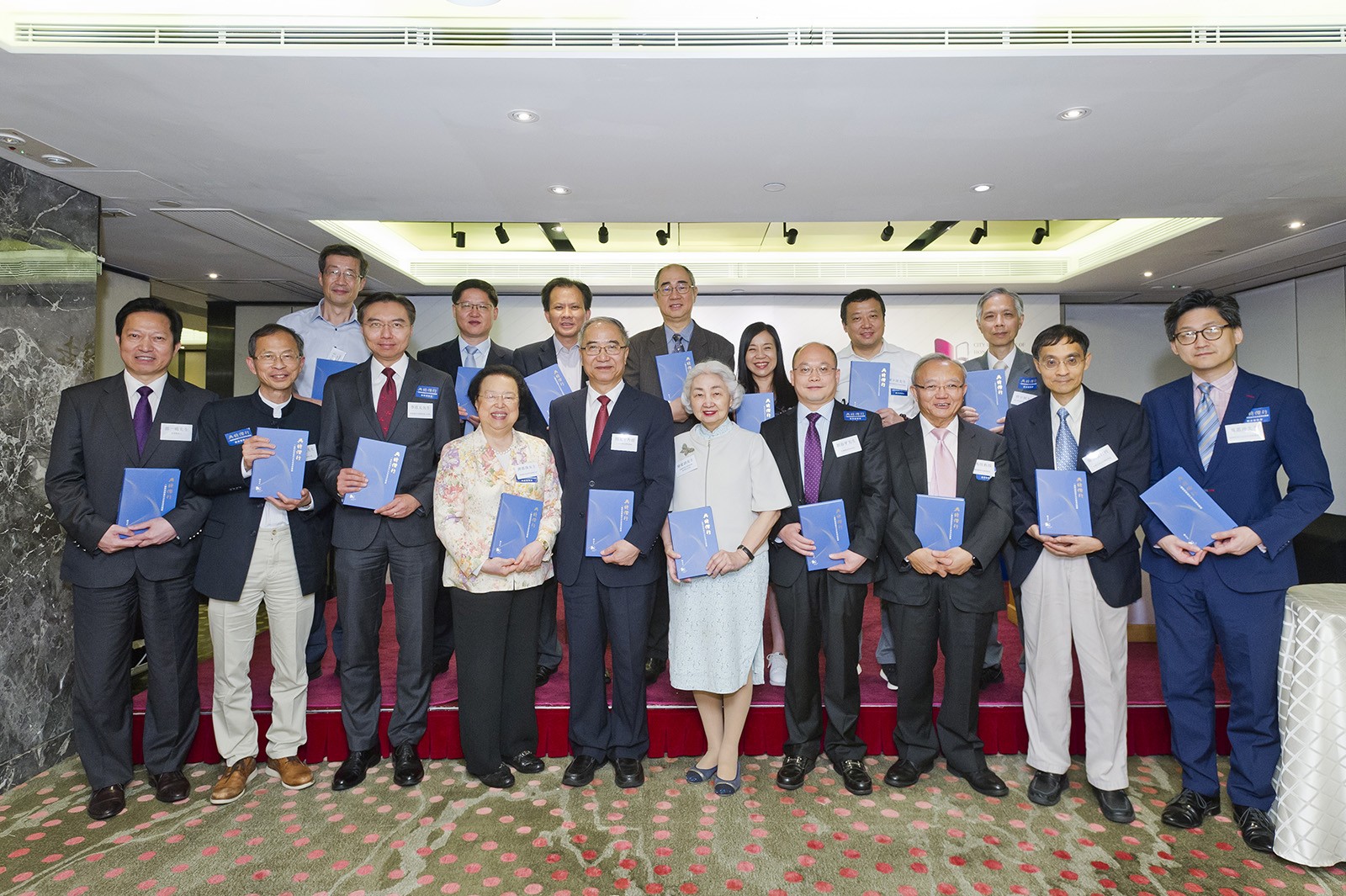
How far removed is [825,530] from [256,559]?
2241 mm

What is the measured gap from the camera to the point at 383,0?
102 inches

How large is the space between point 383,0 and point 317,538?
205 centimetres

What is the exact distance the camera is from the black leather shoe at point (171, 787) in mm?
3031

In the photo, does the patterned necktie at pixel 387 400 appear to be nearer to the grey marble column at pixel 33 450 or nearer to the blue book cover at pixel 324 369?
the blue book cover at pixel 324 369

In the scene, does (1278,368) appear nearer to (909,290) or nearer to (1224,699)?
(909,290)

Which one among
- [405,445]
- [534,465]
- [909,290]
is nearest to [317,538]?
[405,445]

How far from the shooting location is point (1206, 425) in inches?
112

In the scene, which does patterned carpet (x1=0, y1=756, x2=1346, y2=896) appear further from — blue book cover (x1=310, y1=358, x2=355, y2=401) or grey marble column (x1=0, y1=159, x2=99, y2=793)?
blue book cover (x1=310, y1=358, x2=355, y2=401)

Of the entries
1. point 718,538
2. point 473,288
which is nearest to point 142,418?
point 473,288

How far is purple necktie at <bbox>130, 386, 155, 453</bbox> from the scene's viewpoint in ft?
10.1

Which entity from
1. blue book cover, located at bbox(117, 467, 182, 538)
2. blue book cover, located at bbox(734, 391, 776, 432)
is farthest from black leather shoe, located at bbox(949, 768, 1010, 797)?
blue book cover, located at bbox(117, 467, 182, 538)

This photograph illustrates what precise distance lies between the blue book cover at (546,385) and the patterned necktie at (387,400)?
24.1 inches

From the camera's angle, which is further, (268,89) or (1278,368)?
(1278,368)

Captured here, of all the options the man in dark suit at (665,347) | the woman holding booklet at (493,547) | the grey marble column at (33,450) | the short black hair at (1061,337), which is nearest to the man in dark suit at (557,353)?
the man in dark suit at (665,347)
